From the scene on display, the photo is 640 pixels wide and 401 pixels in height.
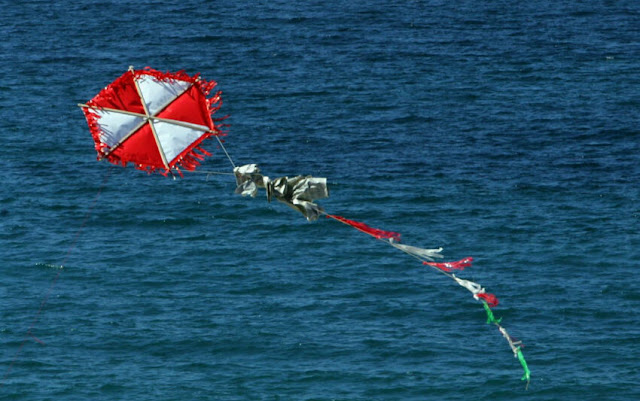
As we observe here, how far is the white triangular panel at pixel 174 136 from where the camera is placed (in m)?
45.9

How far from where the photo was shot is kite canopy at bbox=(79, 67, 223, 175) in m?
46.2

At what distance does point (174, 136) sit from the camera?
4600 centimetres

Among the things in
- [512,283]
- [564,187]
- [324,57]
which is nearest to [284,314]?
[512,283]

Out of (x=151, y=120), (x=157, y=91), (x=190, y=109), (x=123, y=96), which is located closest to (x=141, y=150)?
(x=151, y=120)

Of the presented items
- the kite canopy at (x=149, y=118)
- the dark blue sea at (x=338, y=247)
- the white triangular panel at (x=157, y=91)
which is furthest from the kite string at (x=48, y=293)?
the white triangular panel at (x=157, y=91)

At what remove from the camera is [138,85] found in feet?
151

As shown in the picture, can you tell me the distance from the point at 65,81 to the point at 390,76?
45.5 m

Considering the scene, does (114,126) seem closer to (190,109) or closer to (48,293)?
(190,109)

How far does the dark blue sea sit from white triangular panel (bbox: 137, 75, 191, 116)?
4633cm

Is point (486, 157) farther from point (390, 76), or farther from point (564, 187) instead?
point (390, 76)

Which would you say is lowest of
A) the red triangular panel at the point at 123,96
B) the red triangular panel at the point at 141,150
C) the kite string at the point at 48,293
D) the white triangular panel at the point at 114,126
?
the kite string at the point at 48,293

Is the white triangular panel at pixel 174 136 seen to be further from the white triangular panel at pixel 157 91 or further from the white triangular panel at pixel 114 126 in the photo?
the white triangular panel at pixel 114 126

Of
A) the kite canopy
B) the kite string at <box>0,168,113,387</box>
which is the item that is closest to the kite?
the kite canopy

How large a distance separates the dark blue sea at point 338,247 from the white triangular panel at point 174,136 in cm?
4601
